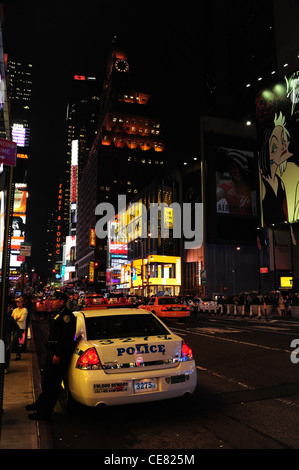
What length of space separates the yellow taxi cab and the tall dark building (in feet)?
343

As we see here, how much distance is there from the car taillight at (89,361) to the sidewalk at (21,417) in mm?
897

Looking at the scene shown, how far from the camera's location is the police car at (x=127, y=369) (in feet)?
16.2

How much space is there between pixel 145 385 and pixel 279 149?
48071 millimetres

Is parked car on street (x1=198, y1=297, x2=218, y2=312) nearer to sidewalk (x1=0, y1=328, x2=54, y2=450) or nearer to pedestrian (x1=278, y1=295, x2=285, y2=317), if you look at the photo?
pedestrian (x1=278, y1=295, x2=285, y2=317)

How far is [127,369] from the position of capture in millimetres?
5098

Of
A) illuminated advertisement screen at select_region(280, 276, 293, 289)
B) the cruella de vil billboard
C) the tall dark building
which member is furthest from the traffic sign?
the tall dark building

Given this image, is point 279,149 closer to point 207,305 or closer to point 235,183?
point 235,183

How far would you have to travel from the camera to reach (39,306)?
1442 inches

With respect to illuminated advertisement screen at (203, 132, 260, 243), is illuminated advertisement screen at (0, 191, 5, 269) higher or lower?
lower

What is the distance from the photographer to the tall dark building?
139 m

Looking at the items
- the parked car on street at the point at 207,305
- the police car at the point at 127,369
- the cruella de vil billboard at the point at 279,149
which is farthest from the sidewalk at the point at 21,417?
the cruella de vil billboard at the point at 279,149
